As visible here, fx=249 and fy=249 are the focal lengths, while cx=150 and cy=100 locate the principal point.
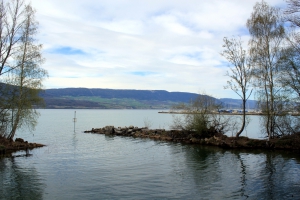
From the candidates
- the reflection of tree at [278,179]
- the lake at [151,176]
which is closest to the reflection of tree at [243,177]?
the lake at [151,176]

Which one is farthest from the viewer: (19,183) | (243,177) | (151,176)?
(151,176)

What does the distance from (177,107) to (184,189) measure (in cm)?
2281

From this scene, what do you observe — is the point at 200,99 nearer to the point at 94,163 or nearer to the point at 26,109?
the point at 94,163

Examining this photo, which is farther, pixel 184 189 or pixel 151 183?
pixel 151 183

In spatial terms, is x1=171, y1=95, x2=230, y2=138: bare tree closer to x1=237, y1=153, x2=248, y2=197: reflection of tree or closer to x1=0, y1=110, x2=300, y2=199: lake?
x1=0, y1=110, x2=300, y2=199: lake

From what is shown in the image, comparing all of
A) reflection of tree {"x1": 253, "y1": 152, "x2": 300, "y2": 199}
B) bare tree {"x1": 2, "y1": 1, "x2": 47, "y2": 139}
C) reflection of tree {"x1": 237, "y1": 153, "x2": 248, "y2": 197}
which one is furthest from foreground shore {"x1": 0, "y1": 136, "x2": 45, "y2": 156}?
reflection of tree {"x1": 253, "y1": 152, "x2": 300, "y2": 199}

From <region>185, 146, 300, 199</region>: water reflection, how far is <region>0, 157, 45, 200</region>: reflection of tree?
865cm

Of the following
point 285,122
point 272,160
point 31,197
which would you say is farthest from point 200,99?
point 31,197

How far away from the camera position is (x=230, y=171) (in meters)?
17.7

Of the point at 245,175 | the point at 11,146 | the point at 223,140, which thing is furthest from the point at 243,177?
the point at 11,146

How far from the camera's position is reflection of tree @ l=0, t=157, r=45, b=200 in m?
12.4

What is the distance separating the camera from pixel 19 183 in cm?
1436

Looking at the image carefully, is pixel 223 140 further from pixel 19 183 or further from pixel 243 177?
pixel 19 183

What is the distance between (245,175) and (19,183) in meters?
14.1
